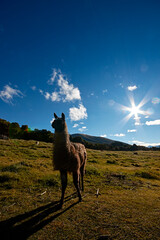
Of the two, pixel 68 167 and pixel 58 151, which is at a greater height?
pixel 58 151

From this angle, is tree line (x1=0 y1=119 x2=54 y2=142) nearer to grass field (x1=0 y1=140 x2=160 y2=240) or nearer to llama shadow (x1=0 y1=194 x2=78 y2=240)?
grass field (x1=0 y1=140 x2=160 y2=240)

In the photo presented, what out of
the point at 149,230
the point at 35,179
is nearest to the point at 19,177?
the point at 35,179

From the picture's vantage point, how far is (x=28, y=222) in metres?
3.82

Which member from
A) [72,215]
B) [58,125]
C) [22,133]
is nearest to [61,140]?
[58,125]

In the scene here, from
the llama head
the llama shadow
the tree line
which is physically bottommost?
the llama shadow

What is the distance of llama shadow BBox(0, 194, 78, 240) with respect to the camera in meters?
3.34

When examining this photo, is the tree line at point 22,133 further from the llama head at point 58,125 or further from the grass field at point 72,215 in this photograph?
the llama head at point 58,125

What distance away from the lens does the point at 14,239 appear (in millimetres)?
3166

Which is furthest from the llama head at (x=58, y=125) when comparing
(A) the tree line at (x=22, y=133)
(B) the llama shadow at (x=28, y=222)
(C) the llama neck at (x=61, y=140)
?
(A) the tree line at (x=22, y=133)

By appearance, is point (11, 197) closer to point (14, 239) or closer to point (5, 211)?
point (5, 211)

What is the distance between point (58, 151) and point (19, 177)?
5.02 meters

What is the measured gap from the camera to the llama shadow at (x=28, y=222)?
3336 millimetres

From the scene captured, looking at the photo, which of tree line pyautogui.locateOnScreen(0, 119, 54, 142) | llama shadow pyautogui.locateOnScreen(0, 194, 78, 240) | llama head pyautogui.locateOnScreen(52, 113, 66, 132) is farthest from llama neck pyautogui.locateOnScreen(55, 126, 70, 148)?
tree line pyautogui.locateOnScreen(0, 119, 54, 142)

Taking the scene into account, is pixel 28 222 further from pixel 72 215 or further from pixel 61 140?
pixel 61 140
